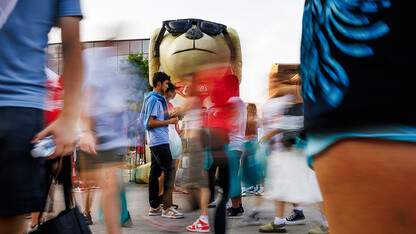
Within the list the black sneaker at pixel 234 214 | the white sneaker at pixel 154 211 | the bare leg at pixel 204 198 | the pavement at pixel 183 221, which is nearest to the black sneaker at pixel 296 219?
the pavement at pixel 183 221

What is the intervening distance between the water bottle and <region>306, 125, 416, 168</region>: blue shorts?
870 millimetres

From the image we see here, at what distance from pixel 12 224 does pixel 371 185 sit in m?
1.10

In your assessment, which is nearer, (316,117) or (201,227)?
(316,117)

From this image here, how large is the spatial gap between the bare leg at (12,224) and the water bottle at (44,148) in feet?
0.71

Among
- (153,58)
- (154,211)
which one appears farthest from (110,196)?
(153,58)

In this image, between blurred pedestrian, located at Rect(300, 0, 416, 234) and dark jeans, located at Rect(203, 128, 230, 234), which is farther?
dark jeans, located at Rect(203, 128, 230, 234)

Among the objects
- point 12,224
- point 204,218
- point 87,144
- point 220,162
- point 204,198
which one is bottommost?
point 204,218

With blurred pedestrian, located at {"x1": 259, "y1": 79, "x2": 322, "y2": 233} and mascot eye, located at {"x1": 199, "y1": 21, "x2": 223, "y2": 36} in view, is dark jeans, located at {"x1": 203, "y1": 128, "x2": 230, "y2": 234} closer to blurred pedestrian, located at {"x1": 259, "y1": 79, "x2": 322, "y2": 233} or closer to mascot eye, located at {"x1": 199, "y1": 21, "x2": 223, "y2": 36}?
blurred pedestrian, located at {"x1": 259, "y1": 79, "x2": 322, "y2": 233}

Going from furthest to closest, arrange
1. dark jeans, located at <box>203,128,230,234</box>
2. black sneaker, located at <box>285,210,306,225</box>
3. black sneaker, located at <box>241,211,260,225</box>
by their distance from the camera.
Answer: black sneaker, located at <box>241,211,260,225</box> < black sneaker, located at <box>285,210,306,225</box> < dark jeans, located at <box>203,128,230,234</box>

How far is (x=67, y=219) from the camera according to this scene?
1.21 metres

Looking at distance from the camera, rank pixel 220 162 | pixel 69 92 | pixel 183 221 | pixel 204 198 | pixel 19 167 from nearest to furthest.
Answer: pixel 19 167 → pixel 69 92 → pixel 220 162 → pixel 204 198 → pixel 183 221

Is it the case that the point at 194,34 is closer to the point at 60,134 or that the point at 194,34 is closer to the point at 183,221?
the point at 183,221

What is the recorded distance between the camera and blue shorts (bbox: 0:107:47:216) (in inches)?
45.1

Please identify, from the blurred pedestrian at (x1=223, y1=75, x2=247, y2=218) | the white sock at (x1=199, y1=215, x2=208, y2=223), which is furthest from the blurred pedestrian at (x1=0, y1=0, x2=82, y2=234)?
the white sock at (x1=199, y1=215, x2=208, y2=223)
